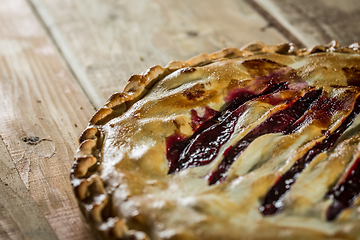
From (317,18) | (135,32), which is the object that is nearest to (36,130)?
(135,32)

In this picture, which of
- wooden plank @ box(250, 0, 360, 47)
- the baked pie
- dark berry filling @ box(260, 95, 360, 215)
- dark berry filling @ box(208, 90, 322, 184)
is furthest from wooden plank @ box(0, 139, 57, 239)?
wooden plank @ box(250, 0, 360, 47)

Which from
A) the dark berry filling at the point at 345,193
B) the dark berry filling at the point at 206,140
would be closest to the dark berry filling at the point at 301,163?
the dark berry filling at the point at 345,193

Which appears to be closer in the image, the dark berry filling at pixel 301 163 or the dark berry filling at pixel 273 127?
the dark berry filling at pixel 301 163

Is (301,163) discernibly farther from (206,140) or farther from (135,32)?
(135,32)

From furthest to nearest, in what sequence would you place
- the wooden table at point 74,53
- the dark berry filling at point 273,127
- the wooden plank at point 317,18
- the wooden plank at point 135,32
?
the wooden plank at point 317,18 → the wooden plank at point 135,32 → the wooden table at point 74,53 → the dark berry filling at point 273,127

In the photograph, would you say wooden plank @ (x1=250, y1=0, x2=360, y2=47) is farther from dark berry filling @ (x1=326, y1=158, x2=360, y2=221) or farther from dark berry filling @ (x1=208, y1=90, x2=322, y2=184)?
dark berry filling @ (x1=326, y1=158, x2=360, y2=221)

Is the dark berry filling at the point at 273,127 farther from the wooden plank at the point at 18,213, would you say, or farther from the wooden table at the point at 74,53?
the wooden plank at the point at 18,213

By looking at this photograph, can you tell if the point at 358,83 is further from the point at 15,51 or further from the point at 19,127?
the point at 15,51
